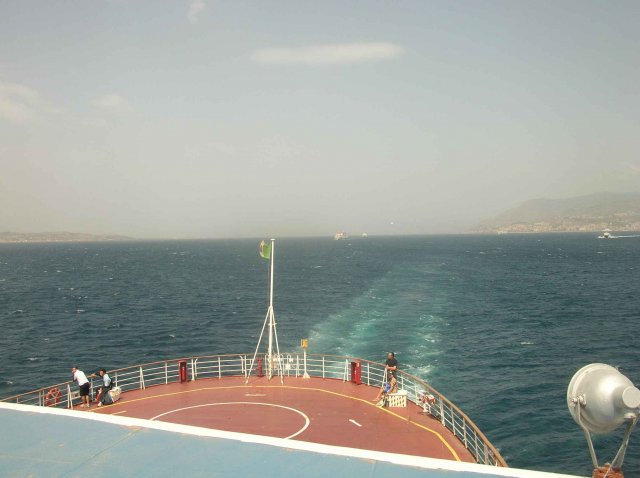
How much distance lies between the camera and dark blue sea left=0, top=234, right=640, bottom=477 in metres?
31.0

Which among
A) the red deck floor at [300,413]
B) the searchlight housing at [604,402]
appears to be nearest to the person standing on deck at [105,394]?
the red deck floor at [300,413]

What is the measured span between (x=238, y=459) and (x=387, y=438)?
362 inches

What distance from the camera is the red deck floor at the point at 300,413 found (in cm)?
1647

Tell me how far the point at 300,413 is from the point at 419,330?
32348mm

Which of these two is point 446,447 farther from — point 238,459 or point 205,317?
point 205,317

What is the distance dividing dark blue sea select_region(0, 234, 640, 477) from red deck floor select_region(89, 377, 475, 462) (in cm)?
959

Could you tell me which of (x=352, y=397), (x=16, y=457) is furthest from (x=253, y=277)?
(x=16, y=457)

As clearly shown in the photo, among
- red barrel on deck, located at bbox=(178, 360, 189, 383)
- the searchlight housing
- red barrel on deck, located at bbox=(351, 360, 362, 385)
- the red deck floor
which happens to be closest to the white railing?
red barrel on deck, located at bbox=(178, 360, 189, 383)

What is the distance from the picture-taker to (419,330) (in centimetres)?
4966

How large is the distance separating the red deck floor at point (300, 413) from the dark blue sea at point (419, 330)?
9592 mm

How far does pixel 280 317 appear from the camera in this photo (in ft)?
204

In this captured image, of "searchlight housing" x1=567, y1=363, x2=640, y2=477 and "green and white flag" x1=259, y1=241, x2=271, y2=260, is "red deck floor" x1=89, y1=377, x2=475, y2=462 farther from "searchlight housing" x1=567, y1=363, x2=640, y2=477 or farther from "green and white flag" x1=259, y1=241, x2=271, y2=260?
"searchlight housing" x1=567, y1=363, x2=640, y2=477

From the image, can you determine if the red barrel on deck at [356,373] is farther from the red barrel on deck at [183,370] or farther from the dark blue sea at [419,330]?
the dark blue sea at [419,330]

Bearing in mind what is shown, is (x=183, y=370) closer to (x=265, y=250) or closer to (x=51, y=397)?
(x=51, y=397)
